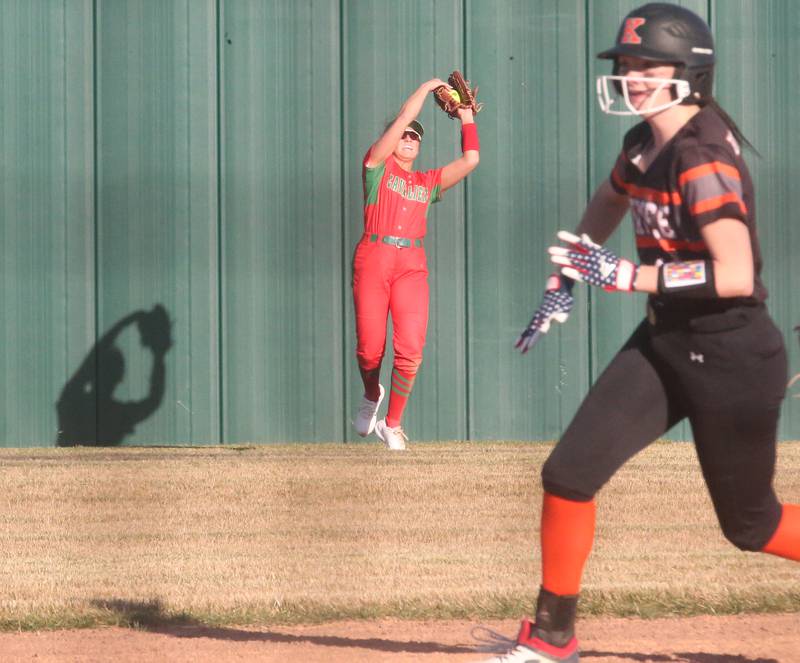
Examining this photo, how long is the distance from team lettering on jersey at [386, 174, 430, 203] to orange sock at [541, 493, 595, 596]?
4.62m

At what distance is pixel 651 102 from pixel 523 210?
6.37 m

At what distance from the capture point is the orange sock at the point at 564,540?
3.09 metres

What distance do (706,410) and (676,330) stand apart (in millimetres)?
187

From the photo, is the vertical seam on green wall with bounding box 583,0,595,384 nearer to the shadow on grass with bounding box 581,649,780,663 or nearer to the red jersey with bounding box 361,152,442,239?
the red jersey with bounding box 361,152,442,239

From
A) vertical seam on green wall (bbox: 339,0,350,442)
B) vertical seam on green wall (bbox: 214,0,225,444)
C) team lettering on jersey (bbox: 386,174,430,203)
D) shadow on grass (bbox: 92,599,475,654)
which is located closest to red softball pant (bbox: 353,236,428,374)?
team lettering on jersey (bbox: 386,174,430,203)

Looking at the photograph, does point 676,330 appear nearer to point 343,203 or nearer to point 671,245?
point 671,245

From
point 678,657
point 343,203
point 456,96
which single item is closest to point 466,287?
point 343,203

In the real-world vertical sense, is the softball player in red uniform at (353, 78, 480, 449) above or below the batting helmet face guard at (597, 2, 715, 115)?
below

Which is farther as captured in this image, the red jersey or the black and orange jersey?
the red jersey

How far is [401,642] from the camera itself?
12.4ft

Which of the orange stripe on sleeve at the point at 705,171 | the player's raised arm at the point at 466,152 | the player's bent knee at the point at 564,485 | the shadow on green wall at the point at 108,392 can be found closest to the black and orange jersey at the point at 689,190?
the orange stripe on sleeve at the point at 705,171

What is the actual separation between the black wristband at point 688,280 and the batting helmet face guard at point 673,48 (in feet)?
1.17

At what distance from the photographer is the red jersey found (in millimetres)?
7605

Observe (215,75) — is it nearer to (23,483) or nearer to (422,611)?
(23,483)
